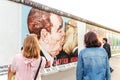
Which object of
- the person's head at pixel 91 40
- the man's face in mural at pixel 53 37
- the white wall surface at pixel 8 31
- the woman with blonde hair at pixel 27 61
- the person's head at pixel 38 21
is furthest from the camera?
the man's face in mural at pixel 53 37

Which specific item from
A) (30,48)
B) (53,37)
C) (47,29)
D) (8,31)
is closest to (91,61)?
(30,48)

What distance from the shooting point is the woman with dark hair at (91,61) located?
3.32 meters

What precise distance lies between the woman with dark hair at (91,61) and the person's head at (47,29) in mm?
1045

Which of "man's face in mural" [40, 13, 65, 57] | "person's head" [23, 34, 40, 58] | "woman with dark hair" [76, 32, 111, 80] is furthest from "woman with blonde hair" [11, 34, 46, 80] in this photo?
"man's face in mural" [40, 13, 65, 57]

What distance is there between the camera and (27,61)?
2.70m

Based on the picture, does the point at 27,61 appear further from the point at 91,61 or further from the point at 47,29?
the point at 47,29

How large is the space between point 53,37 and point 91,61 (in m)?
1.44

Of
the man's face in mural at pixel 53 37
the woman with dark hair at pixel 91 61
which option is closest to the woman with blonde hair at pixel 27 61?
the woman with dark hair at pixel 91 61

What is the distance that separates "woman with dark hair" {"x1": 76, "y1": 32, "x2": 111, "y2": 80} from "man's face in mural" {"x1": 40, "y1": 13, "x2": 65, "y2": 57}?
1.09 m

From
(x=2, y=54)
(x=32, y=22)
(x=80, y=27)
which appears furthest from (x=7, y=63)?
(x=80, y=27)

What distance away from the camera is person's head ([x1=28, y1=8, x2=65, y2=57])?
3939mm

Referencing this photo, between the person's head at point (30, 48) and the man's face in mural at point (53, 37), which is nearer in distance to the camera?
the person's head at point (30, 48)

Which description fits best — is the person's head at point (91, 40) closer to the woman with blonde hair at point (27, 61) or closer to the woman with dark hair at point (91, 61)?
the woman with dark hair at point (91, 61)

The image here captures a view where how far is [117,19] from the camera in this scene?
1064cm
